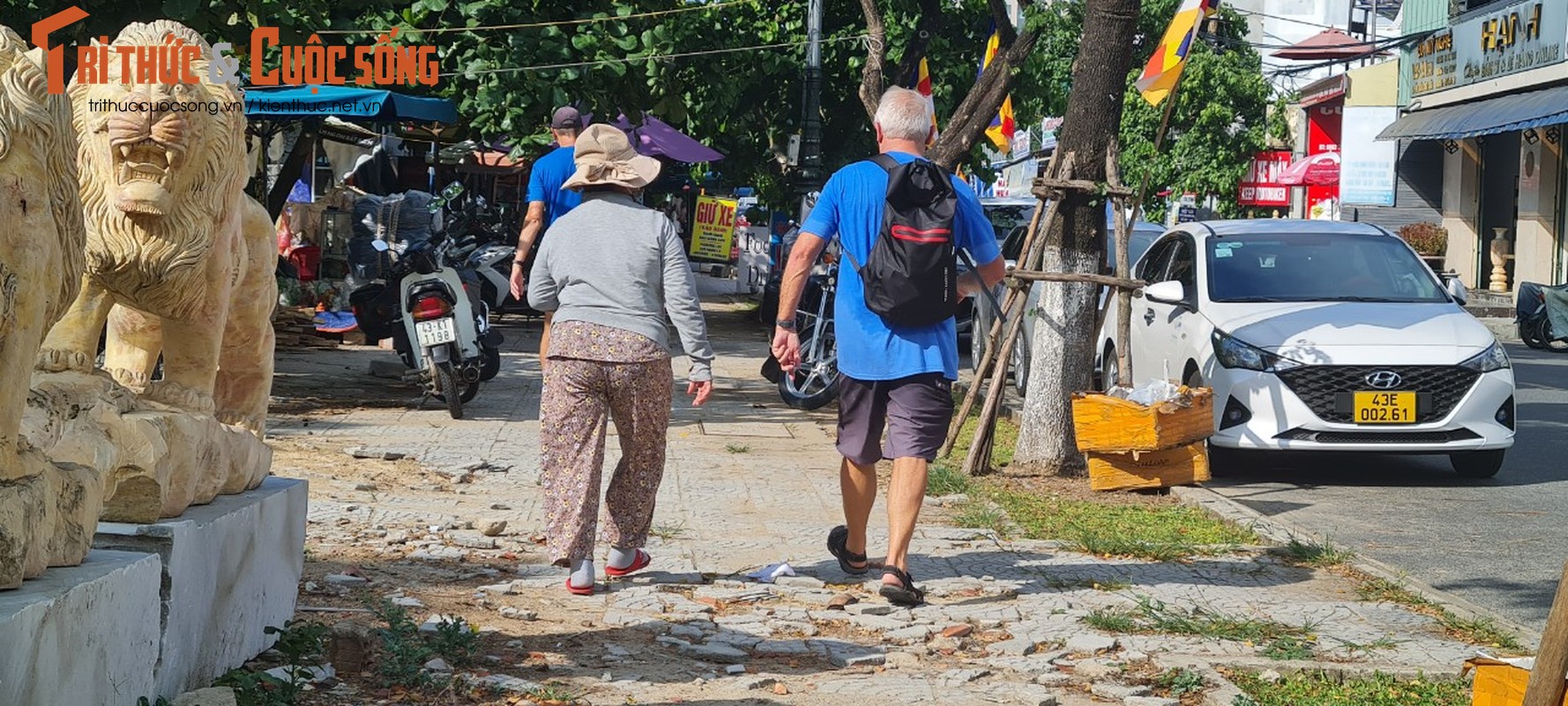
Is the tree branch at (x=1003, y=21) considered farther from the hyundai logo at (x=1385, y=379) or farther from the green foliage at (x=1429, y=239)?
the green foliage at (x=1429, y=239)

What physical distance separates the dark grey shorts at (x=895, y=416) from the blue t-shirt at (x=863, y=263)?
0.06m

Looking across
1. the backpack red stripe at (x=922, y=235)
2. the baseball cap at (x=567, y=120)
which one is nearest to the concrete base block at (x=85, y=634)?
the backpack red stripe at (x=922, y=235)

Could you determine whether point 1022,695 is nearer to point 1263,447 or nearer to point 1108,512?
point 1108,512

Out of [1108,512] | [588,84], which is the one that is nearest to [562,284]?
[1108,512]

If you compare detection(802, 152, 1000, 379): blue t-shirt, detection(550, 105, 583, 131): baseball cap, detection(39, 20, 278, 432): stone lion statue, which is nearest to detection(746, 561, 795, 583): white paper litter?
detection(802, 152, 1000, 379): blue t-shirt

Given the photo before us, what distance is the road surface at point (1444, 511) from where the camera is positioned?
752 centimetres

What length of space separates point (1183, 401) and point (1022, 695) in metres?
4.48

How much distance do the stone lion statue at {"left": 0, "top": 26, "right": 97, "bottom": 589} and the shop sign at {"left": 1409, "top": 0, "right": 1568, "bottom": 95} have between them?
87.8 ft

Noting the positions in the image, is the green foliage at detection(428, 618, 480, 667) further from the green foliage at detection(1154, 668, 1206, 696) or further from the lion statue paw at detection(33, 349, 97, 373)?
the green foliage at detection(1154, 668, 1206, 696)

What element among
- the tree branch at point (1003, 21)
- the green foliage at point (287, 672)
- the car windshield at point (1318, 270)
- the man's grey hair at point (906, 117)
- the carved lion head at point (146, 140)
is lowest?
the green foliage at point (287, 672)

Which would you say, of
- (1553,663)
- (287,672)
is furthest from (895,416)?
(1553,663)

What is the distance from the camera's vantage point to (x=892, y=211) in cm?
671

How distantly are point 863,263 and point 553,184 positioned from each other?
4223 millimetres

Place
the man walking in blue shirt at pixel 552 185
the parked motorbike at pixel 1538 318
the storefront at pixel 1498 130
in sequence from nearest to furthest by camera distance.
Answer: the man walking in blue shirt at pixel 552 185 < the parked motorbike at pixel 1538 318 < the storefront at pixel 1498 130
